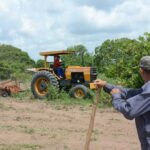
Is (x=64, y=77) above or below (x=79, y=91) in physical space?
above

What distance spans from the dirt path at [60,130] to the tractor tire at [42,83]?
4.50 m

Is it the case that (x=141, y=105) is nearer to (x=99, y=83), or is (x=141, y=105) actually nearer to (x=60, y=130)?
(x=99, y=83)

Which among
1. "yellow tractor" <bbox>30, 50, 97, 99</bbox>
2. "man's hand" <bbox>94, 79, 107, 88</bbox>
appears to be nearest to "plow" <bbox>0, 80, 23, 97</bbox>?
"yellow tractor" <bbox>30, 50, 97, 99</bbox>

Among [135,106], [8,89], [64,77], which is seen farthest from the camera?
[8,89]

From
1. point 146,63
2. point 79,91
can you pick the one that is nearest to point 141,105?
point 146,63

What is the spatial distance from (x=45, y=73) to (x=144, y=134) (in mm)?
15486

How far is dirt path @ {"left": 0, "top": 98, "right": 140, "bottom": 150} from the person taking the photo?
28.5ft

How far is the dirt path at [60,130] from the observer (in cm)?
867

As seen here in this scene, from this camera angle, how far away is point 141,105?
149 inches

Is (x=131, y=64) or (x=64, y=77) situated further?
(x=64, y=77)

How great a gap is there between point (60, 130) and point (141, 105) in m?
6.72

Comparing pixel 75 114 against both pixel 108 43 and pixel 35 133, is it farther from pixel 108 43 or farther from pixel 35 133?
pixel 108 43

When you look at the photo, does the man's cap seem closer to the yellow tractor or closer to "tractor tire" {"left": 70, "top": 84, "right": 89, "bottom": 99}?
"tractor tire" {"left": 70, "top": 84, "right": 89, "bottom": 99}

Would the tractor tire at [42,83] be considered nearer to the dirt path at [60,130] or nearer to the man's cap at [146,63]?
the dirt path at [60,130]
